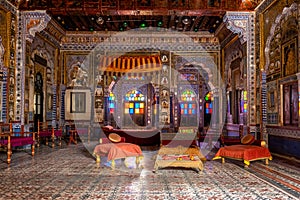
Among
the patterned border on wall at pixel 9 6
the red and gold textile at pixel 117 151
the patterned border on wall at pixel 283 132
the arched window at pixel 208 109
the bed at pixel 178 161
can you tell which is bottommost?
the bed at pixel 178 161

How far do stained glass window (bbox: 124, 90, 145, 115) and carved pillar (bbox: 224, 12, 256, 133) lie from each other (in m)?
6.65

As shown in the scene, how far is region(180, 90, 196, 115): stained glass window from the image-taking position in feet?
45.9

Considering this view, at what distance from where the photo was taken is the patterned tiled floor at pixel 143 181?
432 cm

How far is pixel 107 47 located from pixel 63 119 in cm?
365

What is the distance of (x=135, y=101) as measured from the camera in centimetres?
1528

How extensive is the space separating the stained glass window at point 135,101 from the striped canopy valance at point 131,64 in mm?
2575

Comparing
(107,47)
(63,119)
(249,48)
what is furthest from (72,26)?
(249,48)

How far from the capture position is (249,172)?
5.91m

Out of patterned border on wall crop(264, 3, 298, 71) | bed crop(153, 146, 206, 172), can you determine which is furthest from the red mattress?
patterned border on wall crop(264, 3, 298, 71)

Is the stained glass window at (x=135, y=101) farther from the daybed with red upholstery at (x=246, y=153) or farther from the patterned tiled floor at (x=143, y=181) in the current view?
the daybed with red upholstery at (x=246, y=153)

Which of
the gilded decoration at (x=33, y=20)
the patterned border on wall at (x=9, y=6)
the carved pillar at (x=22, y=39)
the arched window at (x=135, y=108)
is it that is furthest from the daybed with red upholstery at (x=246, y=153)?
the arched window at (x=135, y=108)

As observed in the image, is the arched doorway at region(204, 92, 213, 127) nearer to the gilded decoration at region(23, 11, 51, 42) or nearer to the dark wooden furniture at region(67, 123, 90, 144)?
the dark wooden furniture at region(67, 123, 90, 144)

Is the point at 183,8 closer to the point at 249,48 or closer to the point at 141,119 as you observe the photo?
the point at 249,48

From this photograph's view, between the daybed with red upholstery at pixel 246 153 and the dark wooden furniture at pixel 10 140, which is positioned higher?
the dark wooden furniture at pixel 10 140
